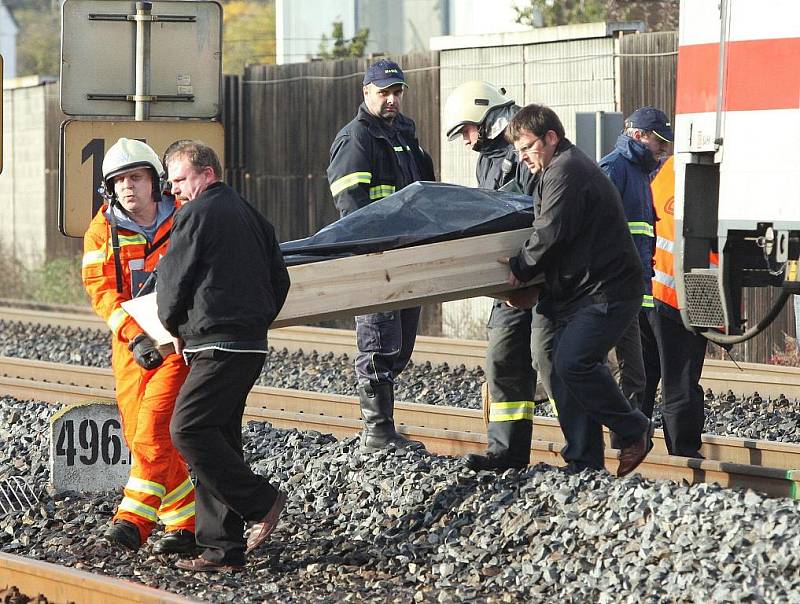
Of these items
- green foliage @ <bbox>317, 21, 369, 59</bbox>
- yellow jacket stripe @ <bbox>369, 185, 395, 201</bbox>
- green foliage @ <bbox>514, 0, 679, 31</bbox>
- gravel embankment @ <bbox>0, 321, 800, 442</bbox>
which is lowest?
gravel embankment @ <bbox>0, 321, 800, 442</bbox>

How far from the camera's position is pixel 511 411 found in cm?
811

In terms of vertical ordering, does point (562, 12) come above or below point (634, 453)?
above

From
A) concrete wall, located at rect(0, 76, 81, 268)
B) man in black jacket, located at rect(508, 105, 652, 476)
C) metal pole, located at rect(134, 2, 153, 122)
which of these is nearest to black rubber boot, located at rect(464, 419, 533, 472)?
man in black jacket, located at rect(508, 105, 652, 476)

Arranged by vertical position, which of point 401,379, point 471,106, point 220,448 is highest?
point 471,106

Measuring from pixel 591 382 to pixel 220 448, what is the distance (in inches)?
75.4

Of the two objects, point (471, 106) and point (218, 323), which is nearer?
point (218, 323)

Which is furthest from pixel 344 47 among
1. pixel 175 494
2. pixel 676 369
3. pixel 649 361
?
pixel 175 494

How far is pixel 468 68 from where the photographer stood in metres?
18.6

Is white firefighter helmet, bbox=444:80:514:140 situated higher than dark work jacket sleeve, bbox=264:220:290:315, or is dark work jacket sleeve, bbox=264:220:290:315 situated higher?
white firefighter helmet, bbox=444:80:514:140

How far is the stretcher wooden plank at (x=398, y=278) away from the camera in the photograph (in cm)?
745

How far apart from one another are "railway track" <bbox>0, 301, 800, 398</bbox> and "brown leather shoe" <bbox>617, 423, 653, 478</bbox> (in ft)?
13.5

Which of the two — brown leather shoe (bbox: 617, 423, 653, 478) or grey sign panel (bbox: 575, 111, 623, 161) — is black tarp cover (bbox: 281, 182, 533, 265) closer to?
brown leather shoe (bbox: 617, 423, 653, 478)

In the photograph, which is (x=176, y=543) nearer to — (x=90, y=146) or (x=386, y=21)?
(x=90, y=146)

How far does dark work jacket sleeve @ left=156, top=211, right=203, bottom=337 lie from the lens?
6.82m
